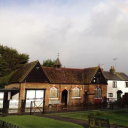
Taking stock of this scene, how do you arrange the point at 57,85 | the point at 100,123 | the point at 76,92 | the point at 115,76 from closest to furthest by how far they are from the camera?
the point at 100,123 < the point at 57,85 < the point at 76,92 < the point at 115,76

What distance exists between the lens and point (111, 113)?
25.3m

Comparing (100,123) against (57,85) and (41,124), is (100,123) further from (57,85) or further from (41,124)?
(57,85)

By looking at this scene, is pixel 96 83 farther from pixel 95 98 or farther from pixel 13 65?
pixel 13 65

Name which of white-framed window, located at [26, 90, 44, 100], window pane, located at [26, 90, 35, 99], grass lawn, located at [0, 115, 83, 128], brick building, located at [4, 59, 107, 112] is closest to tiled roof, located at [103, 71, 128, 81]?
brick building, located at [4, 59, 107, 112]

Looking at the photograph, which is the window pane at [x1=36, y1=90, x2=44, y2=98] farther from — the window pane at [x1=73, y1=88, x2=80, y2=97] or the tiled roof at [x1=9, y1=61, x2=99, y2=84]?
the window pane at [x1=73, y1=88, x2=80, y2=97]

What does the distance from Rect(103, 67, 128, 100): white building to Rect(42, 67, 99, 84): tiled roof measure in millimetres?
5981

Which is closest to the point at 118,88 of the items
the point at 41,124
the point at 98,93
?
the point at 98,93

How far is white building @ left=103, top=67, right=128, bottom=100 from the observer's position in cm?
4152

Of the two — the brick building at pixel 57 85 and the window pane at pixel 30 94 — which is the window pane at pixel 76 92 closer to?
the brick building at pixel 57 85

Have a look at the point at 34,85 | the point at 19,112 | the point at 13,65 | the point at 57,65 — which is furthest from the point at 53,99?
the point at 13,65

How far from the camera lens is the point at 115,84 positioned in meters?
42.5

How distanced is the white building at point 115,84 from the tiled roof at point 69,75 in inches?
235

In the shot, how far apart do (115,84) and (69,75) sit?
13.1 metres

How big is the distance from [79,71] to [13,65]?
20.3 meters
